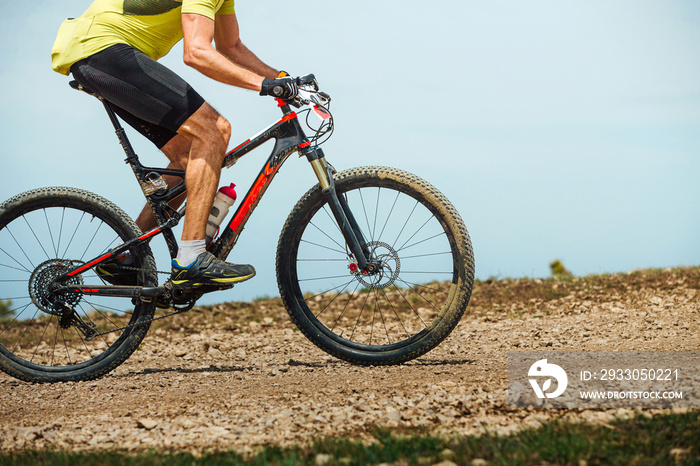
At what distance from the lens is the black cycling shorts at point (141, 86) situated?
4562 mm

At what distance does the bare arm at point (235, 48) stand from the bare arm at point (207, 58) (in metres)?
0.70

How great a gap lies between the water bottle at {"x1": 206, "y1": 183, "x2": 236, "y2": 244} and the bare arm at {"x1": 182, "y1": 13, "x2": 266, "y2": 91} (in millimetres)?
867

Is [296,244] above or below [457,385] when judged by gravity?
above

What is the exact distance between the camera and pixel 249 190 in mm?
4871

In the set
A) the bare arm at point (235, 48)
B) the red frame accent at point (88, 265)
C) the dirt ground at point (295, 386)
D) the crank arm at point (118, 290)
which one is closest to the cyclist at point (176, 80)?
the crank arm at point (118, 290)

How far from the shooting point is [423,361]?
5191 mm

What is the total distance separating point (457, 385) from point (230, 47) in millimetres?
3277

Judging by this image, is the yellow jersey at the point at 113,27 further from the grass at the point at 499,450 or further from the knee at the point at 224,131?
the grass at the point at 499,450

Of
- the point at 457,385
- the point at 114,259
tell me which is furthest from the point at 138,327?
the point at 457,385

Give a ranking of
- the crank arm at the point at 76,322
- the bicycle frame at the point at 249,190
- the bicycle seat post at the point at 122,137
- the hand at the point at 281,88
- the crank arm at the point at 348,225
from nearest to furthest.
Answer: the hand at the point at 281,88, the crank arm at the point at 348,225, the bicycle frame at the point at 249,190, the bicycle seat post at the point at 122,137, the crank arm at the point at 76,322

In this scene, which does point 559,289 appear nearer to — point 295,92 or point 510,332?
point 510,332

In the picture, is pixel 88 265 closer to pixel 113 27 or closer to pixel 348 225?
pixel 113 27

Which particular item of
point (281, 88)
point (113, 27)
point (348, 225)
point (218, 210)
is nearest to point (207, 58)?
point (281, 88)

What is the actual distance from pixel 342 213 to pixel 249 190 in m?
0.77
